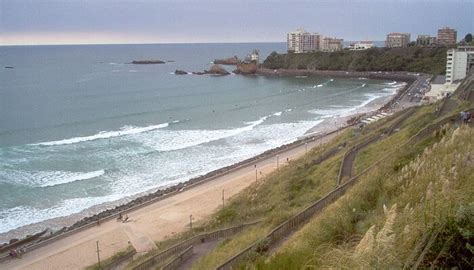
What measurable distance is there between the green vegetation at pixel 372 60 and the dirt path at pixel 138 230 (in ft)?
255

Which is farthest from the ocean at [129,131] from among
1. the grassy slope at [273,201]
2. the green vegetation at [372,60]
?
the green vegetation at [372,60]

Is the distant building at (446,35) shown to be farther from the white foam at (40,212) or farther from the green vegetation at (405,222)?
the green vegetation at (405,222)

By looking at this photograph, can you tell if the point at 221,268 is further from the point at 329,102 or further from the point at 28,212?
the point at 329,102

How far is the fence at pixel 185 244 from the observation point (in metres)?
15.8

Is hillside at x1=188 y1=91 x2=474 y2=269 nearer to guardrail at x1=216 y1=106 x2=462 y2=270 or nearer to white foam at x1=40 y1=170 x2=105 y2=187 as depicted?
guardrail at x1=216 y1=106 x2=462 y2=270

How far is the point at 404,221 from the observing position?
260 inches

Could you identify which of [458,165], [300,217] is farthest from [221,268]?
[458,165]

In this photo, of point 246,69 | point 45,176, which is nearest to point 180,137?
point 45,176

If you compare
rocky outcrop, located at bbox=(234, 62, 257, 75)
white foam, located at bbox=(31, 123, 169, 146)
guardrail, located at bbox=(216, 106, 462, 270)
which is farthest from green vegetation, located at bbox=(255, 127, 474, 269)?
rocky outcrop, located at bbox=(234, 62, 257, 75)

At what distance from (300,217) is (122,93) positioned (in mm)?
67177

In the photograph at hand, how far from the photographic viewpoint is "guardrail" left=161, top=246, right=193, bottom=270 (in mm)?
14359

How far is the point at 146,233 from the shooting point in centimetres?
2255

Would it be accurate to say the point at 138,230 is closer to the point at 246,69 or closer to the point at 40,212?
the point at 40,212

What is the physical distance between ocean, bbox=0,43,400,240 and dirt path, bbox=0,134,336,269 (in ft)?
10.2
